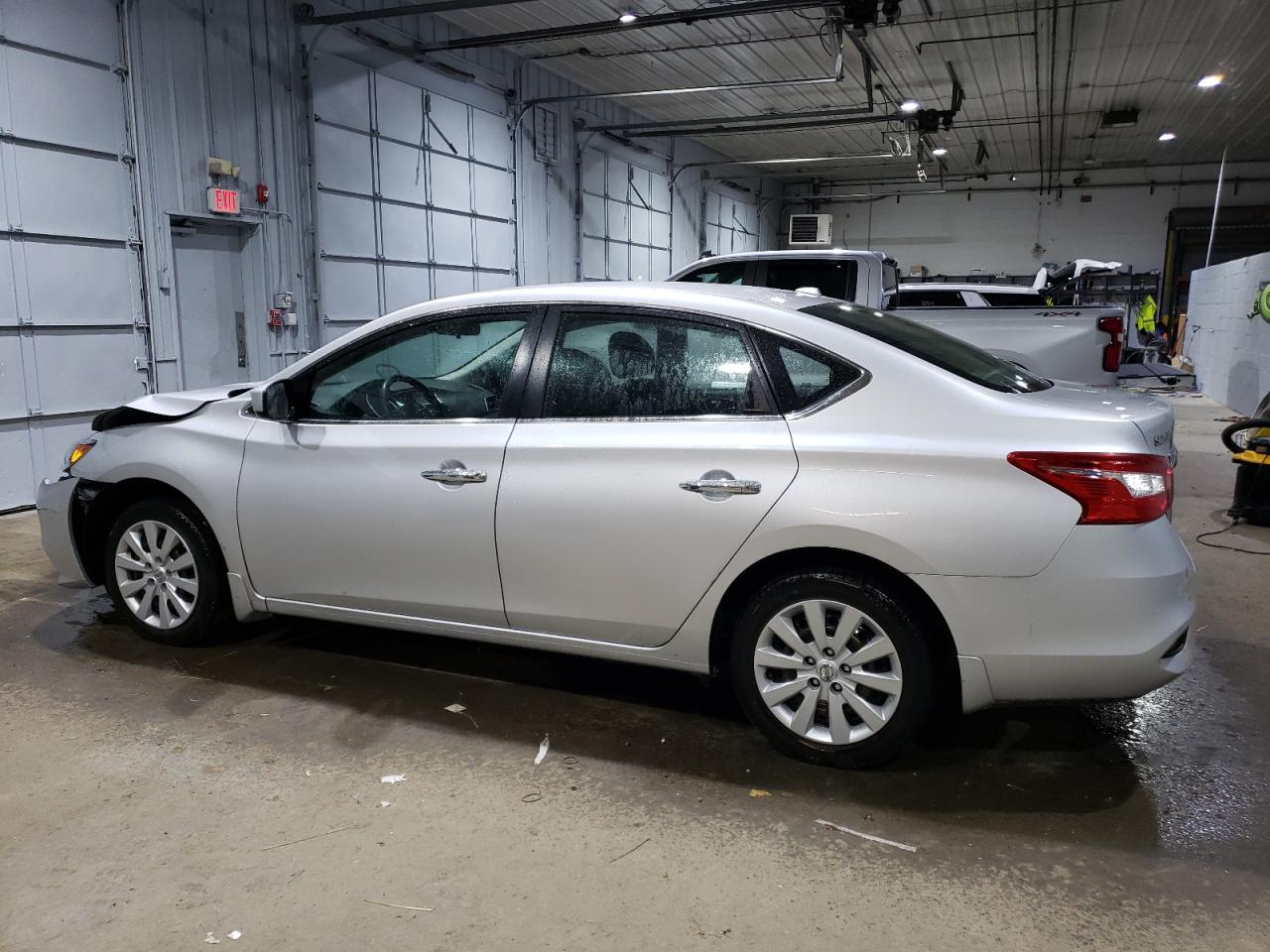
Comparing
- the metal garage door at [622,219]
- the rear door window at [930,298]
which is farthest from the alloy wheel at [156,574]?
the metal garage door at [622,219]

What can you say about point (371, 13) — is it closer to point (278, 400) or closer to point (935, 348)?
point (278, 400)

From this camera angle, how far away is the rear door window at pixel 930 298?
37.1 ft

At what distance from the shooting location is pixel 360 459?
134 inches

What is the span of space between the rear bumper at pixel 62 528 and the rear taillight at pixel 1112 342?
7.76 m

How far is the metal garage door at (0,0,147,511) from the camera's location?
684cm

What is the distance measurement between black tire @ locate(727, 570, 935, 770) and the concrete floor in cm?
10

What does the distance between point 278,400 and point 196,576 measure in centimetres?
90

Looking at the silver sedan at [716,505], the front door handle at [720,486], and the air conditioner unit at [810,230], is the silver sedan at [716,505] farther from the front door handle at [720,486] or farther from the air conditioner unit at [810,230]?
the air conditioner unit at [810,230]

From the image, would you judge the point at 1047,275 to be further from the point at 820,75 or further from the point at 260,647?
the point at 260,647

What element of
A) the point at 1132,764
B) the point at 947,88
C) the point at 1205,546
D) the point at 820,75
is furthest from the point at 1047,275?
the point at 1132,764

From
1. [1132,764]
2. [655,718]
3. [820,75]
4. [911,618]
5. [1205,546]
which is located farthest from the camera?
[820,75]

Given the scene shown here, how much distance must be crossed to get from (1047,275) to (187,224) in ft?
38.5

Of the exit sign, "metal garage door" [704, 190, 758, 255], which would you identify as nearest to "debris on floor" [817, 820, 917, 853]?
the exit sign

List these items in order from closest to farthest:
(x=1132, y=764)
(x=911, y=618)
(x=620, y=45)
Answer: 1. (x=911, y=618)
2. (x=1132, y=764)
3. (x=620, y=45)
